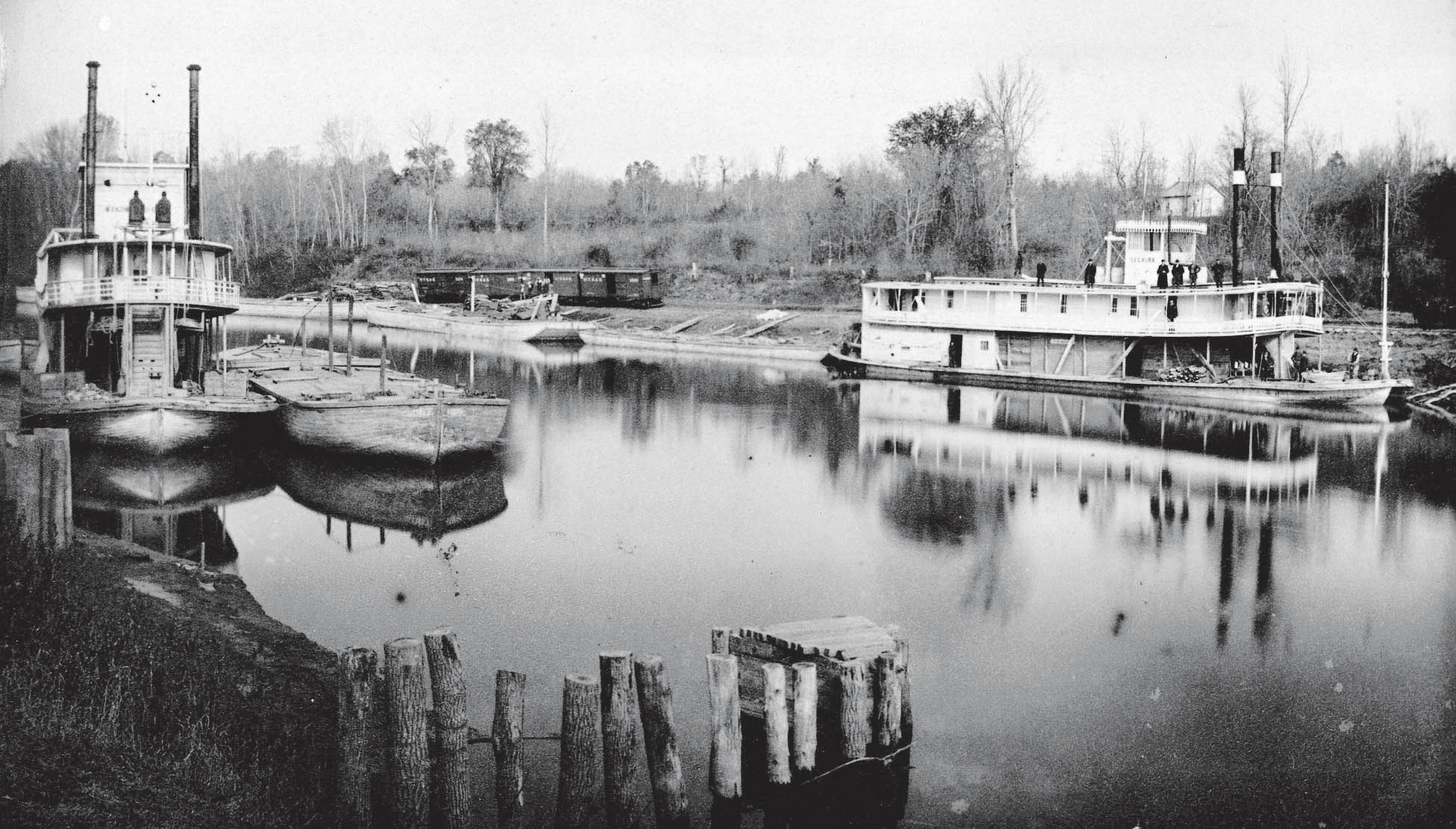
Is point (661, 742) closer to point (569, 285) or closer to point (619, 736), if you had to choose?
point (619, 736)

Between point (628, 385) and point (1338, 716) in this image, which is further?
point (628, 385)

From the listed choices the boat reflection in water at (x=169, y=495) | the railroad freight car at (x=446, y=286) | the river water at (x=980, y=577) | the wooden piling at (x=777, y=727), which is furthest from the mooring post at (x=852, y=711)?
the railroad freight car at (x=446, y=286)

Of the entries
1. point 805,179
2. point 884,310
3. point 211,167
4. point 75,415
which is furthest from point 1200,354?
point 211,167

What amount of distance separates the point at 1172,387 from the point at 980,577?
91.9 feet

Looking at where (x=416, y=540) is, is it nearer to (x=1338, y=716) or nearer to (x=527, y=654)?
(x=527, y=654)

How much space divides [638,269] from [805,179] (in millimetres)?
26231

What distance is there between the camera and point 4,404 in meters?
29.6

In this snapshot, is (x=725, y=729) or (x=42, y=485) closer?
(x=725, y=729)

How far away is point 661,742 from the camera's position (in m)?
9.37

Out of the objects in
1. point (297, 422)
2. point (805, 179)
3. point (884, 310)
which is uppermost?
point (805, 179)

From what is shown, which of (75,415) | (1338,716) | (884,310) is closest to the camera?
(1338,716)

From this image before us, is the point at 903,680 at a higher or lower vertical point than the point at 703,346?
lower

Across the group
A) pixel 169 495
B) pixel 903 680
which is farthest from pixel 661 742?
pixel 169 495

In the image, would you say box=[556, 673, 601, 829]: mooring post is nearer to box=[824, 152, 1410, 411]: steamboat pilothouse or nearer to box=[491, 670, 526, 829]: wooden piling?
box=[491, 670, 526, 829]: wooden piling
